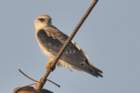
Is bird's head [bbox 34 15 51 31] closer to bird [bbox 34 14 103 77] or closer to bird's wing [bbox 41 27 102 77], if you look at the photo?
bird [bbox 34 14 103 77]

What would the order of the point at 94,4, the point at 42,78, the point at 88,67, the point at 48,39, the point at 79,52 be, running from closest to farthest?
the point at 94,4 → the point at 42,78 → the point at 88,67 → the point at 79,52 → the point at 48,39

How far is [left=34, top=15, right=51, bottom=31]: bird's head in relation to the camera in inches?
526

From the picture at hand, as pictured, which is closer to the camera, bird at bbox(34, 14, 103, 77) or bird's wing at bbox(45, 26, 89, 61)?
bird at bbox(34, 14, 103, 77)

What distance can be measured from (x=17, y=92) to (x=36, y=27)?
9215 mm

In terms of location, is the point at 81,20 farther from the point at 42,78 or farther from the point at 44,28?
the point at 44,28

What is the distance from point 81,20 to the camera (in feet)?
13.8

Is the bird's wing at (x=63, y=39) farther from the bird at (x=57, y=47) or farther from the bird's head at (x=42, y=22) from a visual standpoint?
the bird's head at (x=42, y=22)

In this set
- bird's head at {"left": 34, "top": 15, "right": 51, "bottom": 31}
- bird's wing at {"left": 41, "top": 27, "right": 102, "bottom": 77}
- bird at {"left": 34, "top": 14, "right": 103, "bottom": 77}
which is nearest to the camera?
bird's wing at {"left": 41, "top": 27, "right": 102, "bottom": 77}

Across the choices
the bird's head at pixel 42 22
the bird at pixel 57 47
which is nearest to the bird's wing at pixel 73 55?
the bird at pixel 57 47

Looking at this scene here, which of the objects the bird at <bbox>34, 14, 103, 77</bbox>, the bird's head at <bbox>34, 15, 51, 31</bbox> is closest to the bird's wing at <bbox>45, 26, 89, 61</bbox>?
the bird at <bbox>34, 14, 103, 77</bbox>

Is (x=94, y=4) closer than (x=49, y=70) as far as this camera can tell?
Yes

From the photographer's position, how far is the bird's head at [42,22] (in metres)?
13.4

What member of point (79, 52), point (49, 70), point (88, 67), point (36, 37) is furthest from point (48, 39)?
point (49, 70)

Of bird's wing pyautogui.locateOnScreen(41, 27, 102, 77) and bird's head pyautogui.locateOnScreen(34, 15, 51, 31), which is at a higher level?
bird's wing pyautogui.locateOnScreen(41, 27, 102, 77)
